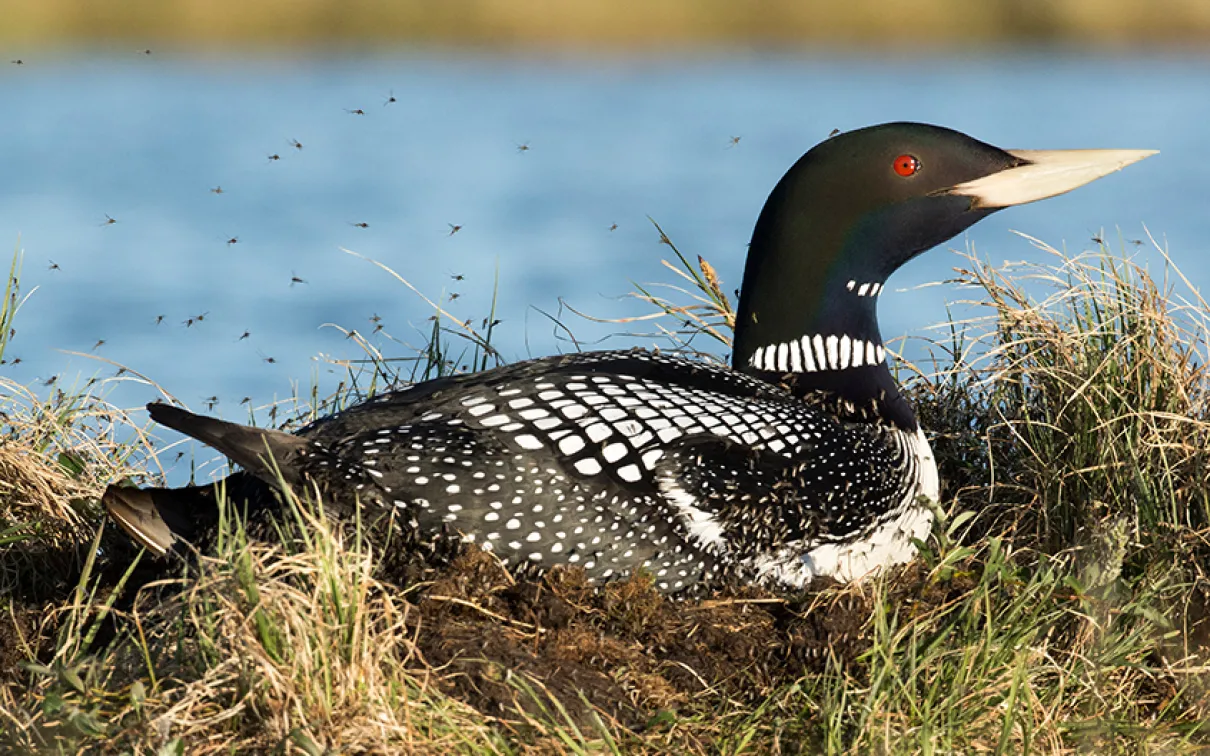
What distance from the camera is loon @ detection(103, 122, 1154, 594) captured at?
298cm

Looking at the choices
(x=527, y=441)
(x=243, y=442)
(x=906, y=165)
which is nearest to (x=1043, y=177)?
(x=906, y=165)

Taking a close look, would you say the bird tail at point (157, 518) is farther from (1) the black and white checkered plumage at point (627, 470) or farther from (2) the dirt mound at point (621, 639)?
(2) the dirt mound at point (621, 639)

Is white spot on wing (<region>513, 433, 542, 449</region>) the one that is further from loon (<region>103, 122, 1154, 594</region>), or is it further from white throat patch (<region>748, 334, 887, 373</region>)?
white throat patch (<region>748, 334, 887, 373</region>)

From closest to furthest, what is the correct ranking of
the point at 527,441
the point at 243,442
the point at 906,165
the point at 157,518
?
the point at 243,442, the point at 527,441, the point at 157,518, the point at 906,165

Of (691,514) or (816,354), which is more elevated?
(816,354)

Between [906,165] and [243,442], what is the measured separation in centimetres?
181

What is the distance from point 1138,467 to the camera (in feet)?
11.8

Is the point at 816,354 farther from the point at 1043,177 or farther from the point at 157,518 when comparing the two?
the point at 157,518

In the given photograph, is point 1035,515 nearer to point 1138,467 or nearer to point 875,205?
point 1138,467

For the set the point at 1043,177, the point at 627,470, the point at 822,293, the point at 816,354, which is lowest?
the point at 627,470

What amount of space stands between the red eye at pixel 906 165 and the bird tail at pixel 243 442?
169 centimetres

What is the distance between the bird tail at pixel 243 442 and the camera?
2.90 meters

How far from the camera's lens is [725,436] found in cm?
319

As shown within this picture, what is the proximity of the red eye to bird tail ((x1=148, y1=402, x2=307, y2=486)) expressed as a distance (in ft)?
5.53
